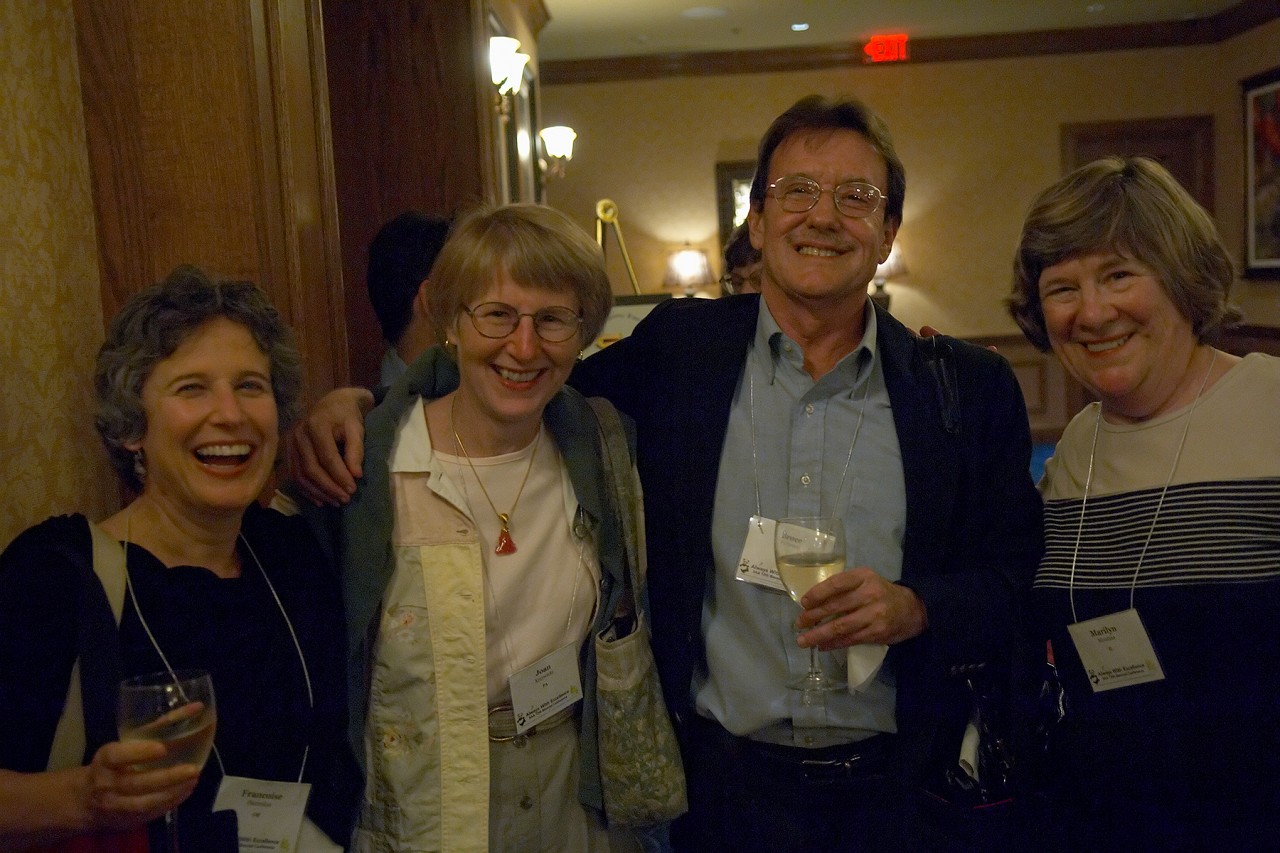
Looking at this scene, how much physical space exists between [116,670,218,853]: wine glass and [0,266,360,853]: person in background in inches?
4.5

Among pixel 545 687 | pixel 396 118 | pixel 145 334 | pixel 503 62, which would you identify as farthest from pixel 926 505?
pixel 503 62

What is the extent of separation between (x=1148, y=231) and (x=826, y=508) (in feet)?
2.28

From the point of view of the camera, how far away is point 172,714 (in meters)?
1.11

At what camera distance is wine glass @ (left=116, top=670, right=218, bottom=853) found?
111 centimetres

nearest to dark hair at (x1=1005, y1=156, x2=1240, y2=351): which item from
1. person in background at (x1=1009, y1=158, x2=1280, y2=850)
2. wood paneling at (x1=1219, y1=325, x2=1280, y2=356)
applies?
person in background at (x1=1009, y1=158, x2=1280, y2=850)

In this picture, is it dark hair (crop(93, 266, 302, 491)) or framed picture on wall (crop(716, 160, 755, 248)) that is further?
framed picture on wall (crop(716, 160, 755, 248))

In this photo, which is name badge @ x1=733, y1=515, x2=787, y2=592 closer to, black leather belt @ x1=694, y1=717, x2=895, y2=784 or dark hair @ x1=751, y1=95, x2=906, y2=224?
black leather belt @ x1=694, y1=717, x2=895, y2=784

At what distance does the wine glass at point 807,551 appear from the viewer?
1523mm

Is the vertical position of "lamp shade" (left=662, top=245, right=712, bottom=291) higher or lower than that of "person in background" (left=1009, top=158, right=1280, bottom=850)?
higher

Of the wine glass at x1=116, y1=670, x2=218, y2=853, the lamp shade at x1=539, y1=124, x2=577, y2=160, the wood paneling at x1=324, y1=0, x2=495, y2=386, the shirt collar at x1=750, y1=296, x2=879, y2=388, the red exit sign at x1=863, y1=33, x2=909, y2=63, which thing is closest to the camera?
the wine glass at x1=116, y1=670, x2=218, y2=853

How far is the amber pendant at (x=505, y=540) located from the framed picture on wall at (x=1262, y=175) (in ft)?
28.2

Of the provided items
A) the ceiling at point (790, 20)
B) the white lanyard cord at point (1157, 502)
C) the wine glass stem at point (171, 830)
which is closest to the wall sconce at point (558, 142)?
the ceiling at point (790, 20)

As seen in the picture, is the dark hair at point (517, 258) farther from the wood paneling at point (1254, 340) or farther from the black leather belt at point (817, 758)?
the wood paneling at point (1254, 340)

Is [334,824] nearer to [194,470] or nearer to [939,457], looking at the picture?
[194,470]
